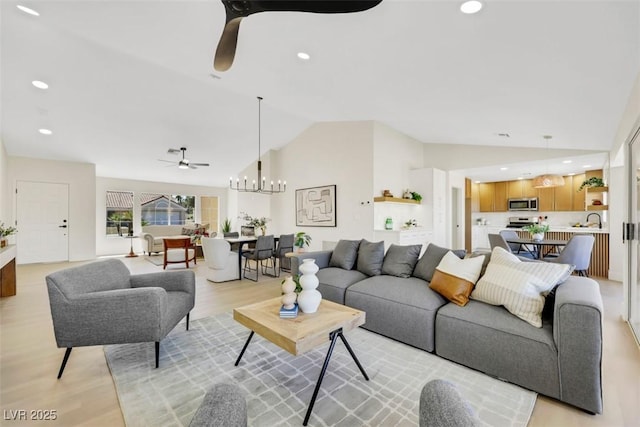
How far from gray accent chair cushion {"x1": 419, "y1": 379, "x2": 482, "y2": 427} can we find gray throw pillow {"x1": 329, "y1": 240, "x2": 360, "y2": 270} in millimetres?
2704

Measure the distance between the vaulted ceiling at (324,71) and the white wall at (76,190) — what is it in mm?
671

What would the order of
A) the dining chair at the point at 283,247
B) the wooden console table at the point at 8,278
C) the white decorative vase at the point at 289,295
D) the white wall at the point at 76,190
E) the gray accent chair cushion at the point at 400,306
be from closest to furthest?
the white decorative vase at the point at 289,295
the gray accent chair cushion at the point at 400,306
the wooden console table at the point at 8,278
the dining chair at the point at 283,247
the white wall at the point at 76,190

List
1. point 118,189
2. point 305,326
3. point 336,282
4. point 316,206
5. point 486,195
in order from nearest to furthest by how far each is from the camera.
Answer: point 305,326 → point 336,282 → point 316,206 → point 486,195 → point 118,189

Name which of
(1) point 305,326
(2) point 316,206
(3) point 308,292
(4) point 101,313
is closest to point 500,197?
(2) point 316,206

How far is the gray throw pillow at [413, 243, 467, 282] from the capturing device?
2.87 m

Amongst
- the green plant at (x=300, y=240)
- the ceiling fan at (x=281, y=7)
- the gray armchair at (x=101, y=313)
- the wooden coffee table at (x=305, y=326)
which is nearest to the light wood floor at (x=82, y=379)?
the gray armchair at (x=101, y=313)

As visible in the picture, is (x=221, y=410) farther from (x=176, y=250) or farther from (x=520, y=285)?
(x=176, y=250)

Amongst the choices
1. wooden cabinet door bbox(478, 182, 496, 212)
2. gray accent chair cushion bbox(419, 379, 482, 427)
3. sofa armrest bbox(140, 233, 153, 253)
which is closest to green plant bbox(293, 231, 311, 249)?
sofa armrest bbox(140, 233, 153, 253)

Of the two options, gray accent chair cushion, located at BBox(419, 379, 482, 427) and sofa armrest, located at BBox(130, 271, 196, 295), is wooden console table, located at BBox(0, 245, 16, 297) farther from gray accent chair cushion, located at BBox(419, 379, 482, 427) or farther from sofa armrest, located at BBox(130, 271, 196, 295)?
gray accent chair cushion, located at BBox(419, 379, 482, 427)

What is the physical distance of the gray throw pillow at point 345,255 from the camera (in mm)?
3539

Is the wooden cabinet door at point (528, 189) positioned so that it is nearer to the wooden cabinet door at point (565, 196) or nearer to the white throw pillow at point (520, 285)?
the wooden cabinet door at point (565, 196)

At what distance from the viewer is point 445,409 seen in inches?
28.2

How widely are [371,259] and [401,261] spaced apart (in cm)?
36

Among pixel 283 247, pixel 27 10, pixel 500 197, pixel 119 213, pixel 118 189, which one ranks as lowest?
pixel 283 247
